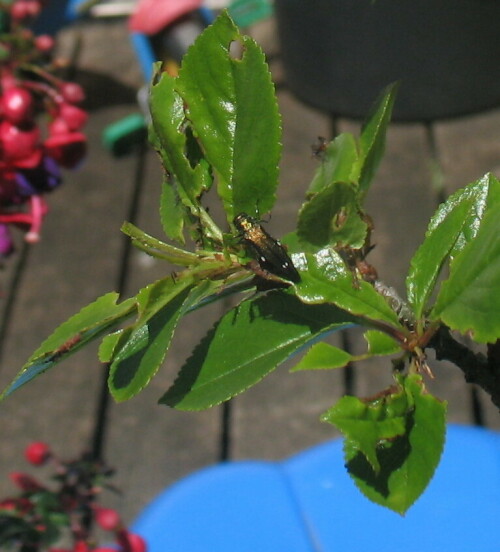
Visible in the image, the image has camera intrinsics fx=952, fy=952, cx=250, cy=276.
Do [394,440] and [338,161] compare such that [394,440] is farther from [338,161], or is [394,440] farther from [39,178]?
[39,178]

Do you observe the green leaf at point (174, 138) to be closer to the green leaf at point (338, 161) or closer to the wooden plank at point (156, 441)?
the green leaf at point (338, 161)

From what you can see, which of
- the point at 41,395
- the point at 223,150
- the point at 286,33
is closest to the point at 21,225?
the point at 223,150

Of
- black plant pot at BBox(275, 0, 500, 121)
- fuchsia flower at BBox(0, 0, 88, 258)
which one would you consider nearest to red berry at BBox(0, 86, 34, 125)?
fuchsia flower at BBox(0, 0, 88, 258)

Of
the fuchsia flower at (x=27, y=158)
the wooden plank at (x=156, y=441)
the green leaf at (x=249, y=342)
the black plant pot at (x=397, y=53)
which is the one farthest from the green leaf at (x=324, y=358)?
the black plant pot at (x=397, y=53)

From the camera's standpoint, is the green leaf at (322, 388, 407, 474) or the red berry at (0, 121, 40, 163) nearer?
the green leaf at (322, 388, 407, 474)

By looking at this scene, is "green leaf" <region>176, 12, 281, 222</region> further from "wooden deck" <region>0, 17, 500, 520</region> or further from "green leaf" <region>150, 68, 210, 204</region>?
"wooden deck" <region>0, 17, 500, 520</region>

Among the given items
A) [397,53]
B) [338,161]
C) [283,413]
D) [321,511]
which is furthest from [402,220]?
[338,161]

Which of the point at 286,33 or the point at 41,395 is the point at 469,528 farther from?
the point at 286,33
